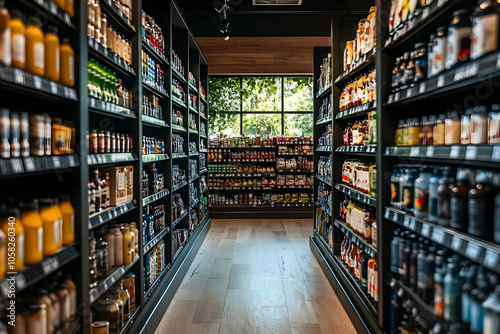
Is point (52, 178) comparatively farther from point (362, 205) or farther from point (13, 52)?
point (362, 205)

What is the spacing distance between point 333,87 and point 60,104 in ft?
10.2

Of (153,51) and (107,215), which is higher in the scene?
(153,51)

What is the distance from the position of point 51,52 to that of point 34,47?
16 cm

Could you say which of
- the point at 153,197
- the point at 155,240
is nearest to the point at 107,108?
the point at 153,197

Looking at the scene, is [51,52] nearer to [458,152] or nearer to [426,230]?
[458,152]

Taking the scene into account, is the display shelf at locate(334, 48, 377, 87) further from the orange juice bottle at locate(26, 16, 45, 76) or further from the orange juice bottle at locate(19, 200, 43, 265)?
the orange juice bottle at locate(19, 200, 43, 265)

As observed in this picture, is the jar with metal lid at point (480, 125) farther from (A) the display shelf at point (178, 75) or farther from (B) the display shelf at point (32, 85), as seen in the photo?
(A) the display shelf at point (178, 75)

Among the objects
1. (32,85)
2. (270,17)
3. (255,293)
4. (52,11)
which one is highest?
(270,17)

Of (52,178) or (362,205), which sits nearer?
(52,178)

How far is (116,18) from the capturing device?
2756mm

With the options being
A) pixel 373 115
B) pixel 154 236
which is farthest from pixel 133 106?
pixel 373 115

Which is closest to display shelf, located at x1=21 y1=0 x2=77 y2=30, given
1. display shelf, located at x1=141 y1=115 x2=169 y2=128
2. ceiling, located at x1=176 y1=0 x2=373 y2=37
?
display shelf, located at x1=141 y1=115 x2=169 y2=128

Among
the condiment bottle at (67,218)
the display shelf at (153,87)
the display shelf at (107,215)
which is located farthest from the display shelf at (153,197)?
the condiment bottle at (67,218)

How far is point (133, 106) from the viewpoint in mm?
3072
